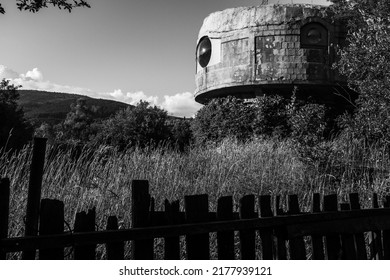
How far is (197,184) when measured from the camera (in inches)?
257

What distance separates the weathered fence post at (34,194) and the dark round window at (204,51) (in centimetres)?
1754

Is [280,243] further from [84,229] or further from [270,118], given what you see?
[270,118]

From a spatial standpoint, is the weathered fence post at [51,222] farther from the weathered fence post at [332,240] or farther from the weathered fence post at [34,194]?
the weathered fence post at [332,240]

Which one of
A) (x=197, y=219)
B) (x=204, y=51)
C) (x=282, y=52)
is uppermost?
(x=204, y=51)

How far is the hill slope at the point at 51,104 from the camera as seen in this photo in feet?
173

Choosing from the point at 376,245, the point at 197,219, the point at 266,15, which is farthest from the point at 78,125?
the point at 197,219

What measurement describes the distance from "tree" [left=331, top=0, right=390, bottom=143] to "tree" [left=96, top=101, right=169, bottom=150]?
24.9ft

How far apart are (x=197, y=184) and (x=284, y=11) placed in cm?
1266

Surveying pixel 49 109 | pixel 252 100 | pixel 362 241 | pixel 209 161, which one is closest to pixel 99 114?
pixel 49 109

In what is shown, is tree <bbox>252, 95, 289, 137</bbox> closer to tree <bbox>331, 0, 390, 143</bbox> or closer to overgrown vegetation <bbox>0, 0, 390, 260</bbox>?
overgrown vegetation <bbox>0, 0, 390, 260</bbox>

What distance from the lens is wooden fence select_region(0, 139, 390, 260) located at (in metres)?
2.38

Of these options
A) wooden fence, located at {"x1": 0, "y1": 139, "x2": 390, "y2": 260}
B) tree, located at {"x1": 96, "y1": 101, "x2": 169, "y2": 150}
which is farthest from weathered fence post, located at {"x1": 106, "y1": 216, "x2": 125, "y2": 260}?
tree, located at {"x1": 96, "y1": 101, "x2": 169, "y2": 150}

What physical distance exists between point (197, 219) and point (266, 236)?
509 mm

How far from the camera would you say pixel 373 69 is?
34.9 feet
